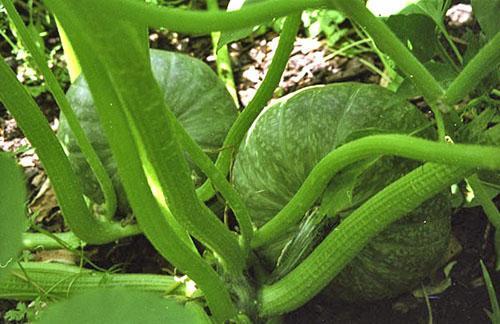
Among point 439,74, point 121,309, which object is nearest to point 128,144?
point 439,74

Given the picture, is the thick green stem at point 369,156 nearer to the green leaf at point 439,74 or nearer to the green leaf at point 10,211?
the green leaf at point 439,74

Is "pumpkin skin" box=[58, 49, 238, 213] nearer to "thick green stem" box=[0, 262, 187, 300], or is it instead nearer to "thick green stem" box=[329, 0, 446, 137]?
"thick green stem" box=[0, 262, 187, 300]

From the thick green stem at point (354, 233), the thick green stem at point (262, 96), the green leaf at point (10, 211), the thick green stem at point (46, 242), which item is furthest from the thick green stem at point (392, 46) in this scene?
the thick green stem at point (46, 242)

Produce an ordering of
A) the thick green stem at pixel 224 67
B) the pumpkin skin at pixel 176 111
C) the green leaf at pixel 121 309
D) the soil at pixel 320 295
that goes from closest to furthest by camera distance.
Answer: the green leaf at pixel 121 309
the soil at pixel 320 295
the pumpkin skin at pixel 176 111
the thick green stem at pixel 224 67

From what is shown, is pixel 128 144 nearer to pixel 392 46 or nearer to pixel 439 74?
pixel 392 46

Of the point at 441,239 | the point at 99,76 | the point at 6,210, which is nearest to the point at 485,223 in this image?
the point at 441,239

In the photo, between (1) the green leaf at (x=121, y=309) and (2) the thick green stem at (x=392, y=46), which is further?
(2) the thick green stem at (x=392, y=46)

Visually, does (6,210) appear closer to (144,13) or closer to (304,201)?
(144,13)
